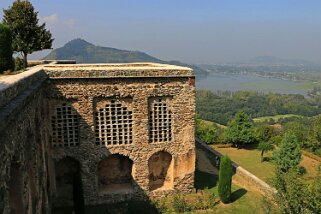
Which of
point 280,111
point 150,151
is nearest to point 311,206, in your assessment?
point 150,151

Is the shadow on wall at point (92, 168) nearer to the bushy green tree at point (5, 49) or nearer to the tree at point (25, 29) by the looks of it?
the bushy green tree at point (5, 49)

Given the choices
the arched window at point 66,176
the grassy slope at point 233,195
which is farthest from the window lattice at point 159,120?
the arched window at point 66,176

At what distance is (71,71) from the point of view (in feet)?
72.9

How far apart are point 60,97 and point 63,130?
220cm

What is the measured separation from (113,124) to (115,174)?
3985 millimetres

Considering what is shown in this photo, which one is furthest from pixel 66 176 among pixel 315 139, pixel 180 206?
pixel 315 139

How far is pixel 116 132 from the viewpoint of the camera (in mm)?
23812

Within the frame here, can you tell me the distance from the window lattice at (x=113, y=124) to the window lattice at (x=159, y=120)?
151 cm

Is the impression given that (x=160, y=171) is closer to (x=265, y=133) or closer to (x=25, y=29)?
(x=25, y=29)

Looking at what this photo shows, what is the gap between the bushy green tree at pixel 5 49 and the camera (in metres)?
18.4

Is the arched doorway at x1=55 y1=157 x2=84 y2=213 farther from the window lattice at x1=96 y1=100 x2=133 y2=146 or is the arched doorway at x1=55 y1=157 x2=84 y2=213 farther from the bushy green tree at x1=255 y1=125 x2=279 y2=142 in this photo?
the bushy green tree at x1=255 y1=125 x2=279 y2=142

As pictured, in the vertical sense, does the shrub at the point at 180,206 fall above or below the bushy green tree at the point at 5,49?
below

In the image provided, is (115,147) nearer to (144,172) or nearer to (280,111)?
(144,172)

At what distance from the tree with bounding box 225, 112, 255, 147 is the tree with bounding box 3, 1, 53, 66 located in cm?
2509
